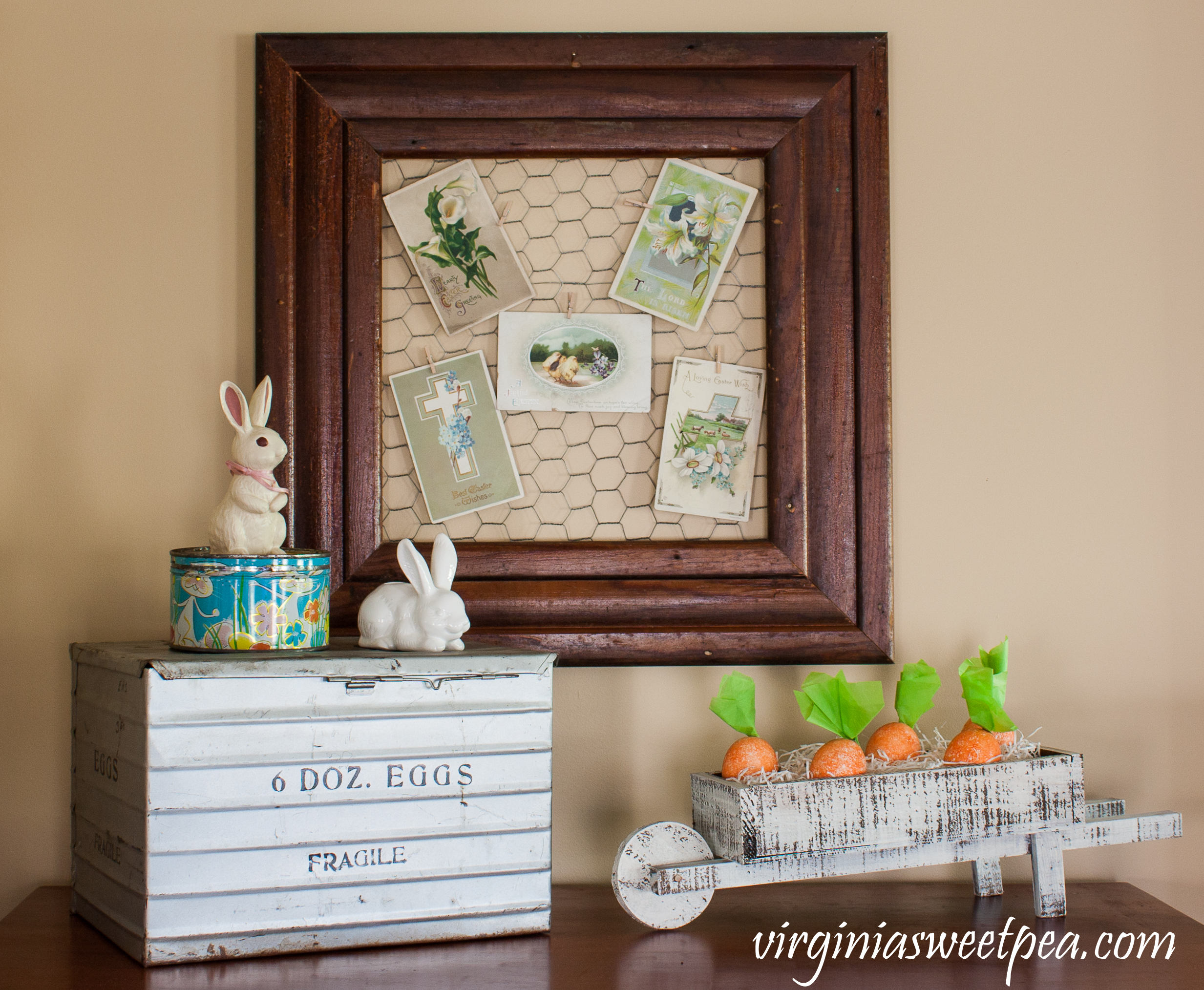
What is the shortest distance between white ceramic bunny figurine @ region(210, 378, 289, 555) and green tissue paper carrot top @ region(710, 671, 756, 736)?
1.38ft

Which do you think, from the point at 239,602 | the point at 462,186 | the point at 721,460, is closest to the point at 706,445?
the point at 721,460

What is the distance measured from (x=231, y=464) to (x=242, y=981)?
418 millimetres

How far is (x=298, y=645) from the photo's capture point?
0.80 meters

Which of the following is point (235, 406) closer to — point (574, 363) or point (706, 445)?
point (574, 363)

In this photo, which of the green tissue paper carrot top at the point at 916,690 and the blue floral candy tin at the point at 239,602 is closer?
the blue floral candy tin at the point at 239,602

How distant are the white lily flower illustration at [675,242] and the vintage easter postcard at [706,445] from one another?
0.11 m

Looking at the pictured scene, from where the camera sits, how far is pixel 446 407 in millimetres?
975

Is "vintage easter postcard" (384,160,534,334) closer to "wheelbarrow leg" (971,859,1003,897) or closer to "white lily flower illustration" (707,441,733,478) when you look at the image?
"white lily flower illustration" (707,441,733,478)

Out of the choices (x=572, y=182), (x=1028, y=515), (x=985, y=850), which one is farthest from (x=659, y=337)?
(x=985, y=850)

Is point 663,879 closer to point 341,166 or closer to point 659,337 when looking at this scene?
point 659,337

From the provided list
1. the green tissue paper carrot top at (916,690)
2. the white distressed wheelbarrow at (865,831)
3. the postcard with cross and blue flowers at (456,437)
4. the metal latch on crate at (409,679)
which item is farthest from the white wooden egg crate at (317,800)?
the green tissue paper carrot top at (916,690)

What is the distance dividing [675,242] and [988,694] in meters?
0.54

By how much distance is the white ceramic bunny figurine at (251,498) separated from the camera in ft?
2.69

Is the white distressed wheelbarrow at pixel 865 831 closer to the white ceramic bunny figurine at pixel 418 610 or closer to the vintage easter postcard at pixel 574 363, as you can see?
the white ceramic bunny figurine at pixel 418 610
